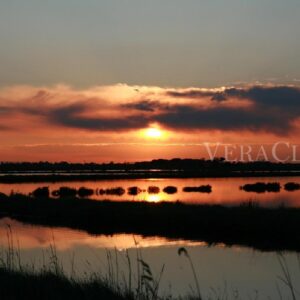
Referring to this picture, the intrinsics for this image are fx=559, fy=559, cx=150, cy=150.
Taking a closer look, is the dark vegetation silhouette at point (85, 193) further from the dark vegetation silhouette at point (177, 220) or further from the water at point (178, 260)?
the water at point (178, 260)

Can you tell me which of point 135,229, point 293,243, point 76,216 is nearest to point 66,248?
point 135,229

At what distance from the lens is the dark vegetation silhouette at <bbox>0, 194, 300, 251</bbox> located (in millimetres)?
26031

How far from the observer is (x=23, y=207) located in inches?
1626

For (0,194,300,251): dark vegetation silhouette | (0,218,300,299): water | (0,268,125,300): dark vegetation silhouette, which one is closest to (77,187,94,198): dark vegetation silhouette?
(0,194,300,251): dark vegetation silhouette

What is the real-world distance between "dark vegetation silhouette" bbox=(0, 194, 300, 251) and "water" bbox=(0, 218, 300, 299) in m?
2.00

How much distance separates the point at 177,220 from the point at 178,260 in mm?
10496

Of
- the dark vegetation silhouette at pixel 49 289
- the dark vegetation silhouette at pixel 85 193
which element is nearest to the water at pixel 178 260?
the dark vegetation silhouette at pixel 49 289

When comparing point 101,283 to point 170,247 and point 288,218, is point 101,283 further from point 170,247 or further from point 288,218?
point 288,218

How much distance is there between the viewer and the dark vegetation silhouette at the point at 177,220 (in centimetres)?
2603

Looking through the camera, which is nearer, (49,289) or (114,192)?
(49,289)

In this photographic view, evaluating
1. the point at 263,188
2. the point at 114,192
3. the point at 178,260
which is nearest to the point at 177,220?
the point at 178,260

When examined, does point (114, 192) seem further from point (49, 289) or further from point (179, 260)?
point (49, 289)

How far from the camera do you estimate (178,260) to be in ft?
67.1

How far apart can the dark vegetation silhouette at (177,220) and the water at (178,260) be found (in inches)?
78.7
